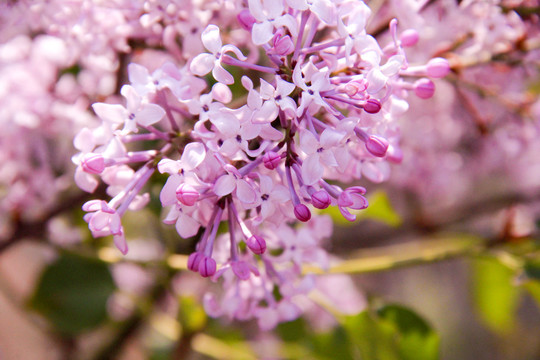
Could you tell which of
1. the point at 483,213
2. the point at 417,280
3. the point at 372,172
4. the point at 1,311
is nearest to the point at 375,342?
the point at 372,172

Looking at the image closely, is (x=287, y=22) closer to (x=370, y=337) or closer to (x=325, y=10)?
(x=325, y=10)

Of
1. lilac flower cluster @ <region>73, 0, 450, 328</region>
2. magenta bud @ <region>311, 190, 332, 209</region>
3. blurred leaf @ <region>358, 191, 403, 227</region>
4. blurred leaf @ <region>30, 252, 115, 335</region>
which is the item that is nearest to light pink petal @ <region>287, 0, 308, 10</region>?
lilac flower cluster @ <region>73, 0, 450, 328</region>

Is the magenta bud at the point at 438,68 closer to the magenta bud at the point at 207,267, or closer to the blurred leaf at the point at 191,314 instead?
the magenta bud at the point at 207,267

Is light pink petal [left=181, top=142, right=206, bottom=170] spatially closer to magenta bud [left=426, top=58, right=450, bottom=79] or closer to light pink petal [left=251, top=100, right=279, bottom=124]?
light pink petal [left=251, top=100, right=279, bottom=124]

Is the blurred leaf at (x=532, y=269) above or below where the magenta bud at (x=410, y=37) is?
below

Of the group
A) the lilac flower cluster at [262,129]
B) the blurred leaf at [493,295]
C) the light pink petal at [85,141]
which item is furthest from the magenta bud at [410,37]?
the blurred leaf at [493,295]

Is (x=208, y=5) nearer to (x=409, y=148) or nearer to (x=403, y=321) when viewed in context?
(x=403, y=321)

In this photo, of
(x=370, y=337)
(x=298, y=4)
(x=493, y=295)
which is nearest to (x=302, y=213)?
(x=298, y=4)
